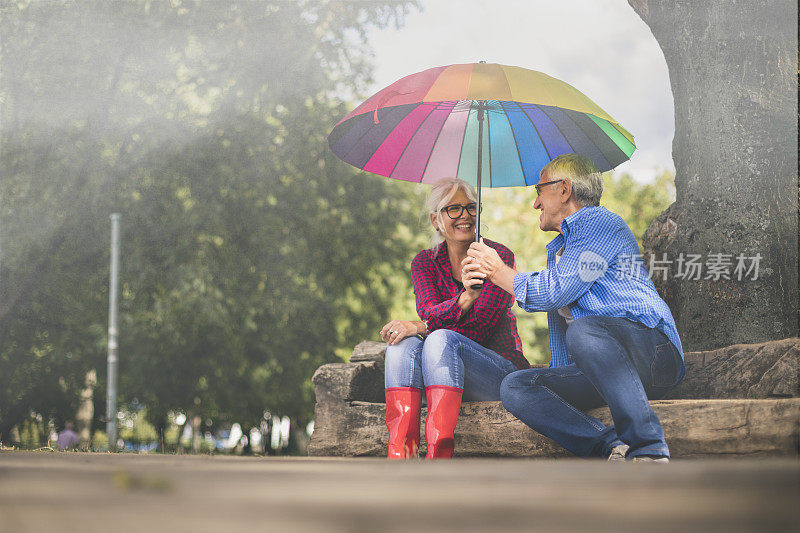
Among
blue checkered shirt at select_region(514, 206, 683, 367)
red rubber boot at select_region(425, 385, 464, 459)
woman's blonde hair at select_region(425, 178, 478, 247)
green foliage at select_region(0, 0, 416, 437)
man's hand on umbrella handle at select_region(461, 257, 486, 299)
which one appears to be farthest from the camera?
green foliage at select_region(0, 0, 416, 437)

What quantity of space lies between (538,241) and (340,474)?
13.5 metres

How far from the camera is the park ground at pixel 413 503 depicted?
34.7 inches

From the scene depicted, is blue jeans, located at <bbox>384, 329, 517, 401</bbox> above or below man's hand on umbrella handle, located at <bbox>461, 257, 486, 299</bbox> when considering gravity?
below

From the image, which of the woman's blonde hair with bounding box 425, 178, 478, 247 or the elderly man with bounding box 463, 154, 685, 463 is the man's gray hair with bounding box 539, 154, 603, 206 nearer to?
the elderly man with bounding box 463, 154, 685, 463

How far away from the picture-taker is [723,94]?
461 cm

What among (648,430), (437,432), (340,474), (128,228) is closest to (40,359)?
(128,228)

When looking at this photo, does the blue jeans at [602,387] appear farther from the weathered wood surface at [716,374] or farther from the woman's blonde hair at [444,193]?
the woman's blonde hair at [444,193]

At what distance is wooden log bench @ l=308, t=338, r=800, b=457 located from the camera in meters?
2.99

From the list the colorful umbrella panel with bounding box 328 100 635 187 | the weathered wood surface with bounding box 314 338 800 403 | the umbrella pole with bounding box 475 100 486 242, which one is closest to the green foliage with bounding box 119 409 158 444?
the weathered wood surface with bounding box 314 338 800 403

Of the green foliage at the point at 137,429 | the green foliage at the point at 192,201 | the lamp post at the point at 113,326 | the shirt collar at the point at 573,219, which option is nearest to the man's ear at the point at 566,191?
the shirt collar at the point at 573,219

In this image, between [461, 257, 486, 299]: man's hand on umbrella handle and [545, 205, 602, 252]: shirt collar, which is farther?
[461, 257, 486, 299]: man's hand on umbrella handle

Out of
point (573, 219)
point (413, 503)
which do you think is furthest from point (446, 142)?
point (413, 503)

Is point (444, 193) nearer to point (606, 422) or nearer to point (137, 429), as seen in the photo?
point (606, 422)

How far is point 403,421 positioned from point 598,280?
1064 mm
